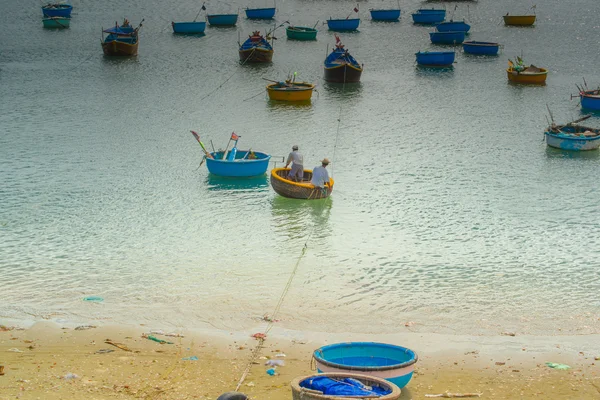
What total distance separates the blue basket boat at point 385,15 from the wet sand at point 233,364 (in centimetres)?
5461

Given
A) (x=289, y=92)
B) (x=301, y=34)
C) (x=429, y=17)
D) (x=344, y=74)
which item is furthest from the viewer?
(x=429, y=17)

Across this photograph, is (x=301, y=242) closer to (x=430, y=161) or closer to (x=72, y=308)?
(x=72, y=308)

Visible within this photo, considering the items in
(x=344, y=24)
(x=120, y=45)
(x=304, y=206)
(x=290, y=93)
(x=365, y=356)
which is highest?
(x=344, y=24)

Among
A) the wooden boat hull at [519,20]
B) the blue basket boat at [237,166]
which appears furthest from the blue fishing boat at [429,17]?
the blue basket boat at [237,166]

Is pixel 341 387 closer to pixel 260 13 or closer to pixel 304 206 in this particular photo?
pixel 304 206

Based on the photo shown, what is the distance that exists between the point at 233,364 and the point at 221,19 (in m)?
54.2

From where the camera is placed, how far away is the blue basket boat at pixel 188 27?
5869 centimetres

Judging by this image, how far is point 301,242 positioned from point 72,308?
5.95 meters

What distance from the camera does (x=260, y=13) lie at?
67.2 metres

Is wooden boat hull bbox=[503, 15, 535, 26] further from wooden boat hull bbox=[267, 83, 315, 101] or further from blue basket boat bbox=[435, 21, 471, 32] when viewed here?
wooden boat hull bbox=[267, 83, 315, 101]

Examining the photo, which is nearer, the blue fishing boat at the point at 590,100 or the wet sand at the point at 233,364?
the wet sand at the point at 233,364

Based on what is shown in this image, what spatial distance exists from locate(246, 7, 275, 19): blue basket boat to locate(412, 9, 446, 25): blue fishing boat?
1110cm

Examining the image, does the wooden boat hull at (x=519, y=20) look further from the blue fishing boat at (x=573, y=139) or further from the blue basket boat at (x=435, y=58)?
the blue fishing boat at (x=573, y=139)

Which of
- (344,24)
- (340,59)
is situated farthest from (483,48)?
(344,24)
